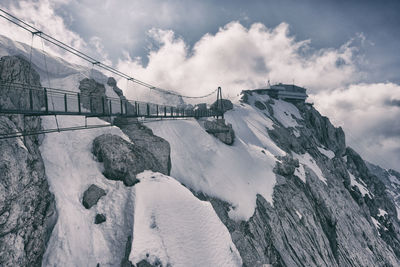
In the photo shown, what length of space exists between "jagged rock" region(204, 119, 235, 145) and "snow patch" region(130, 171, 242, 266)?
20.4 metres

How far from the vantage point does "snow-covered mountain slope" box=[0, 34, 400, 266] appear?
12148 mm

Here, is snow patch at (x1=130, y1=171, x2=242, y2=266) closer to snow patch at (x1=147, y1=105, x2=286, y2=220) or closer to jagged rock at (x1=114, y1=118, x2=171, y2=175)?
jagged rock at (x1=114, y1=118, x2=171, y2=175)

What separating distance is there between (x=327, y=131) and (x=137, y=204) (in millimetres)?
89792

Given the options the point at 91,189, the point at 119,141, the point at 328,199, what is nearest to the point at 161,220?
the point at 91,189

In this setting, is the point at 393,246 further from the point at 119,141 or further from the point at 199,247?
the point at 119,141

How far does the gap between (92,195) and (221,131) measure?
25914 mm

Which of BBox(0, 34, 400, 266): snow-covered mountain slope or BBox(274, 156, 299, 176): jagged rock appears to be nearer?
BBox(0, 34, 400, 266): snow-covered mountain slope

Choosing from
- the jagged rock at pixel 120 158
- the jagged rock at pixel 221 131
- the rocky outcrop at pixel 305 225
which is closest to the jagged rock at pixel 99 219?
the jagged rock at pixel 120 158

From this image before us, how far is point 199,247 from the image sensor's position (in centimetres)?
1382

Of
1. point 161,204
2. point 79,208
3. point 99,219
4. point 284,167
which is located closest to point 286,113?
point 284,167

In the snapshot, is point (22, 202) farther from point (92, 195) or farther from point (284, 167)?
point (284, 167)

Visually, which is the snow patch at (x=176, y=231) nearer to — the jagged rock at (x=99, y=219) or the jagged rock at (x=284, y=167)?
the jagged rock at (x=99, y=219)

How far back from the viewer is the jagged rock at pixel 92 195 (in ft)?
49.4

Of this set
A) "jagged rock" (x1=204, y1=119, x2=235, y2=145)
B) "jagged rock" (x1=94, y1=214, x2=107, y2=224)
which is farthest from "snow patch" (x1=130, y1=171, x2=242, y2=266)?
"jagged rock" (x1=204, y1=119, x2=235, y2=145)
